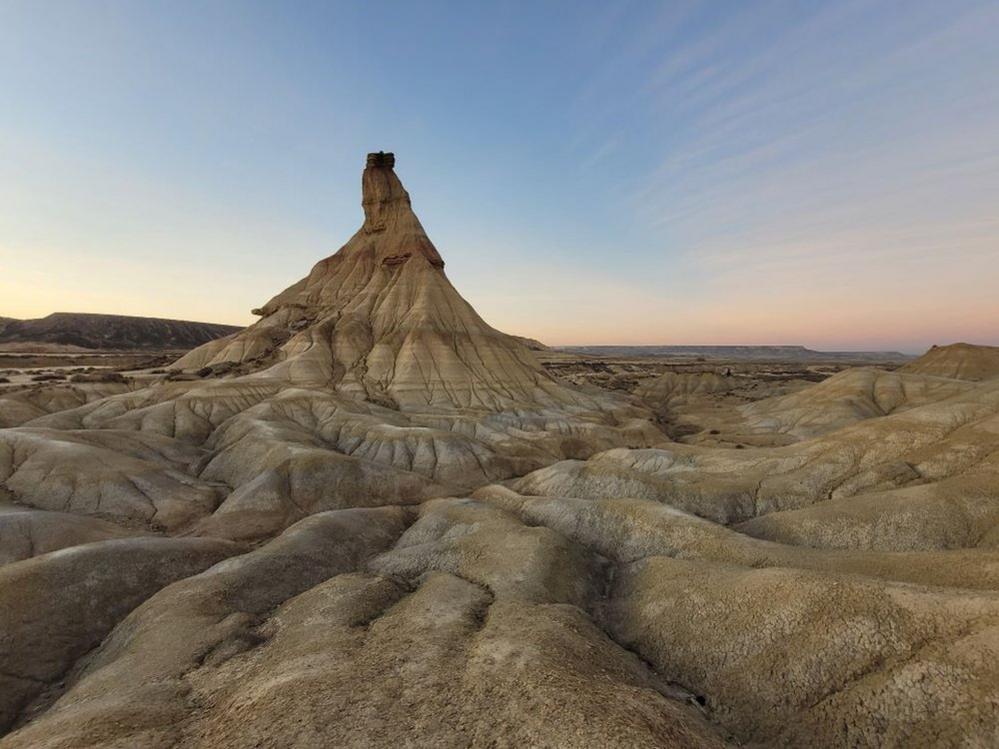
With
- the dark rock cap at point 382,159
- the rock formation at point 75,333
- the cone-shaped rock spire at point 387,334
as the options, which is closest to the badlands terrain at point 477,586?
the cone-shaped rock spire at point 387,334

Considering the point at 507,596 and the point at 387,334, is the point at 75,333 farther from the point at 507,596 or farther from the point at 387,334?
the point at 507,596

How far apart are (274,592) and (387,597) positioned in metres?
5.97

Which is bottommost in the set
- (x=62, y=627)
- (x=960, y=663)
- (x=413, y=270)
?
(x=62, y=627)

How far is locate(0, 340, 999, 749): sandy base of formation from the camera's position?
12398 millimetres

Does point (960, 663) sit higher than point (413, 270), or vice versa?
point (413, 270)

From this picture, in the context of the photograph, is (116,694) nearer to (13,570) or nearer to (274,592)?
(274,592)

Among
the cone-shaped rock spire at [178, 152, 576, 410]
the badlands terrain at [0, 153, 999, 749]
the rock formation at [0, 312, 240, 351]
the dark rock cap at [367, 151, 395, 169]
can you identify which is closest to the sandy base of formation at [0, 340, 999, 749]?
the badlands terrain at [0, 153, 999, 749]

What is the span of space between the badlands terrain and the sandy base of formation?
11 centimetres

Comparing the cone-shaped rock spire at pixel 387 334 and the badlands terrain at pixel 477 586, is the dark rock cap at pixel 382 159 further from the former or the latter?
the badlands terrain at pixel 477 586

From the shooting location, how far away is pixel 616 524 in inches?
1190

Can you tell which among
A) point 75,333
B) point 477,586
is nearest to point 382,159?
point 477,586

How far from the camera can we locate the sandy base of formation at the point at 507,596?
40.7 feet

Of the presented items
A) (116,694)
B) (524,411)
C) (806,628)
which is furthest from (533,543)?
(524,411)

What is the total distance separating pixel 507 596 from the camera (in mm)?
21078
